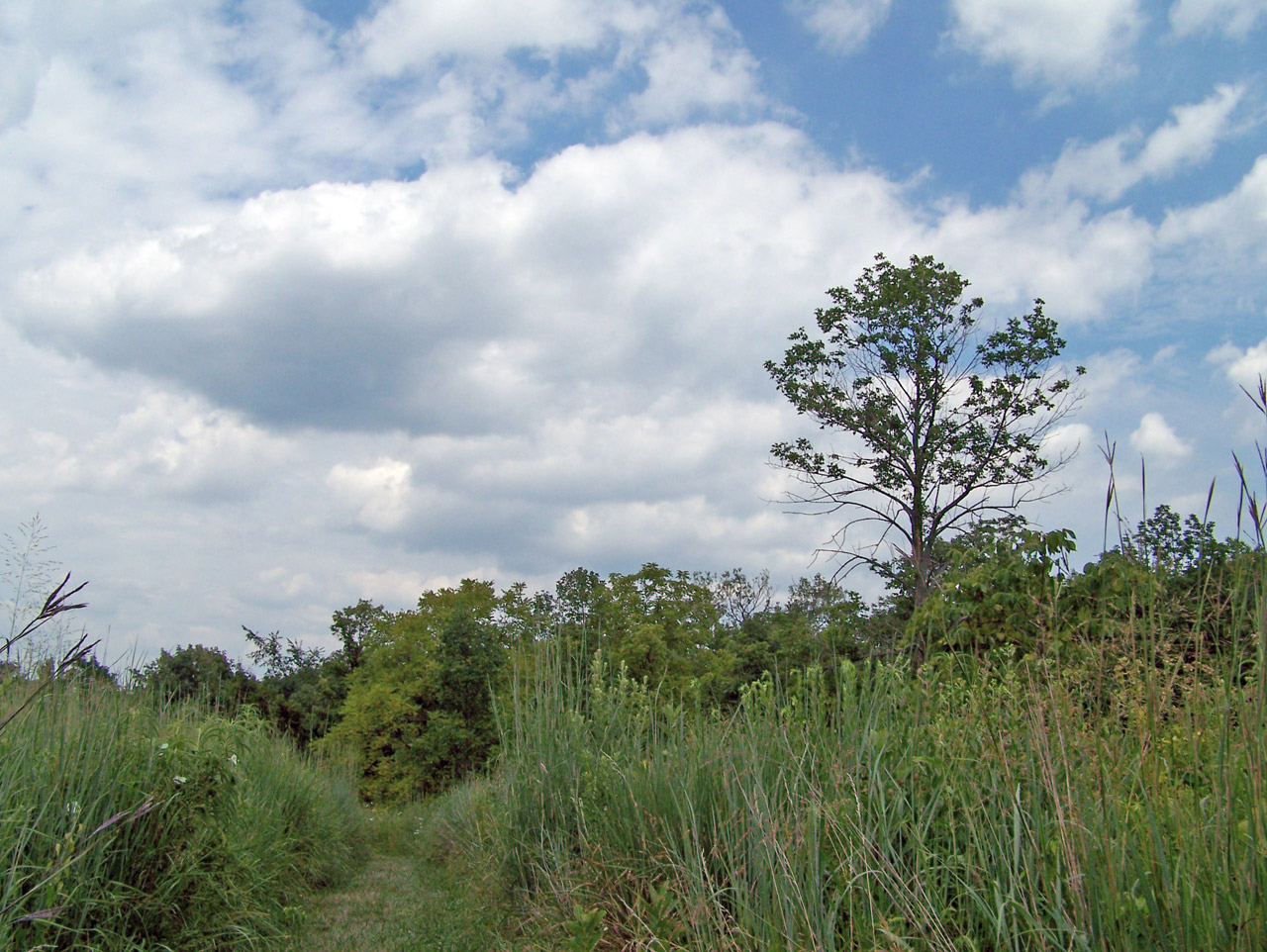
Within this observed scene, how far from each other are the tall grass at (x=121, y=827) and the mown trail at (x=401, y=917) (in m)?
0.74

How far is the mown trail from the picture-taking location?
6.12 metres

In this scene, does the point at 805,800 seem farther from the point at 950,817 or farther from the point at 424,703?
the point at 424,703

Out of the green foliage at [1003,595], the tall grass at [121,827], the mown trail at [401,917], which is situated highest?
the green foliage at [1003,595]

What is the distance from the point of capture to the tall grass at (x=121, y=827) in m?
3.97

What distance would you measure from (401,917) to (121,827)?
3.80 m

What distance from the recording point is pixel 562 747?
5609mm

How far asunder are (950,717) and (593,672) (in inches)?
126

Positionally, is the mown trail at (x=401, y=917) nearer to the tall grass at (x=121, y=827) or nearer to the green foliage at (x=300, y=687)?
the tall grass at (x=121, y=827)

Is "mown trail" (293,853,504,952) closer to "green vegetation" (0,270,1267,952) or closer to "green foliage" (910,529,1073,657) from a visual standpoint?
"green vegetation" (0,270,1267,952)

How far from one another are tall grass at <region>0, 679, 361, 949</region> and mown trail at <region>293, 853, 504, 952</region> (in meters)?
0.74

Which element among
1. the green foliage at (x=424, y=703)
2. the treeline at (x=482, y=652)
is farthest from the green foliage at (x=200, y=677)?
the green foliage at (x=424, y=703)

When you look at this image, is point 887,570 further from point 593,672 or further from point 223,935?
point 223,935

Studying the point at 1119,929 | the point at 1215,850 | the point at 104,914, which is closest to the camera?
the point at 1215,850

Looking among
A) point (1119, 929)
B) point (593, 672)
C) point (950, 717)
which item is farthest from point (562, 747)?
point (1119, 929)
